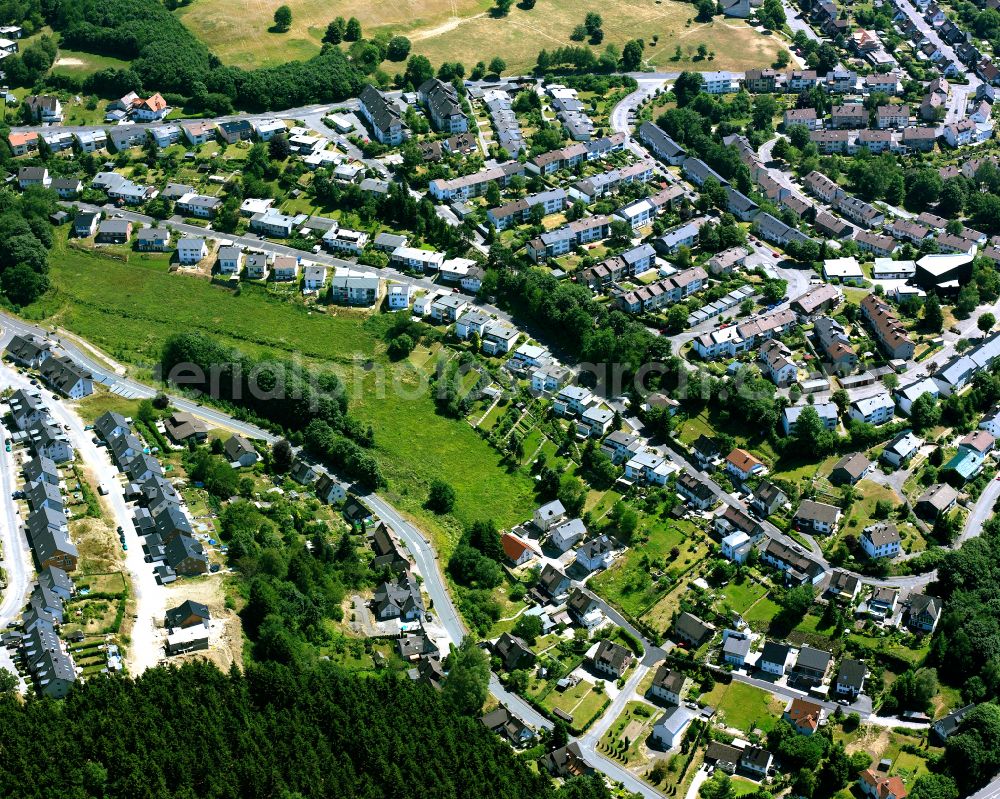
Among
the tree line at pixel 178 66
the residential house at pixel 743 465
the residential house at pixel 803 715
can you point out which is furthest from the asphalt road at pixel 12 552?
the tree line at pixel 178 66

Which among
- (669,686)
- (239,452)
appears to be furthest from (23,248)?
(669,686)

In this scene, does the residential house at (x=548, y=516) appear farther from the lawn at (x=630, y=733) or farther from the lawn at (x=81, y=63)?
the lawn at (x=81, y=63)

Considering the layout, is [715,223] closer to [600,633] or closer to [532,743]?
[600,633]

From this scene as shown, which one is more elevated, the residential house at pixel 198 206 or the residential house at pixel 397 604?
the residential house at pixel 198 206

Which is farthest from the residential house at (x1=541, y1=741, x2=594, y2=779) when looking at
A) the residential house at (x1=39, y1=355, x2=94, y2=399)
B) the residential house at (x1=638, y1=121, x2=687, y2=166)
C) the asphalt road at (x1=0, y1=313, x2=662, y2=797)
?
the residential house at (x1=638, y1=121, x2=687, y2=166)

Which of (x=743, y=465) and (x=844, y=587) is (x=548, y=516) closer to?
(x=743, y=465)

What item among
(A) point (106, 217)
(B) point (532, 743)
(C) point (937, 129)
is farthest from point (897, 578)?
(A) point (106, 217)
